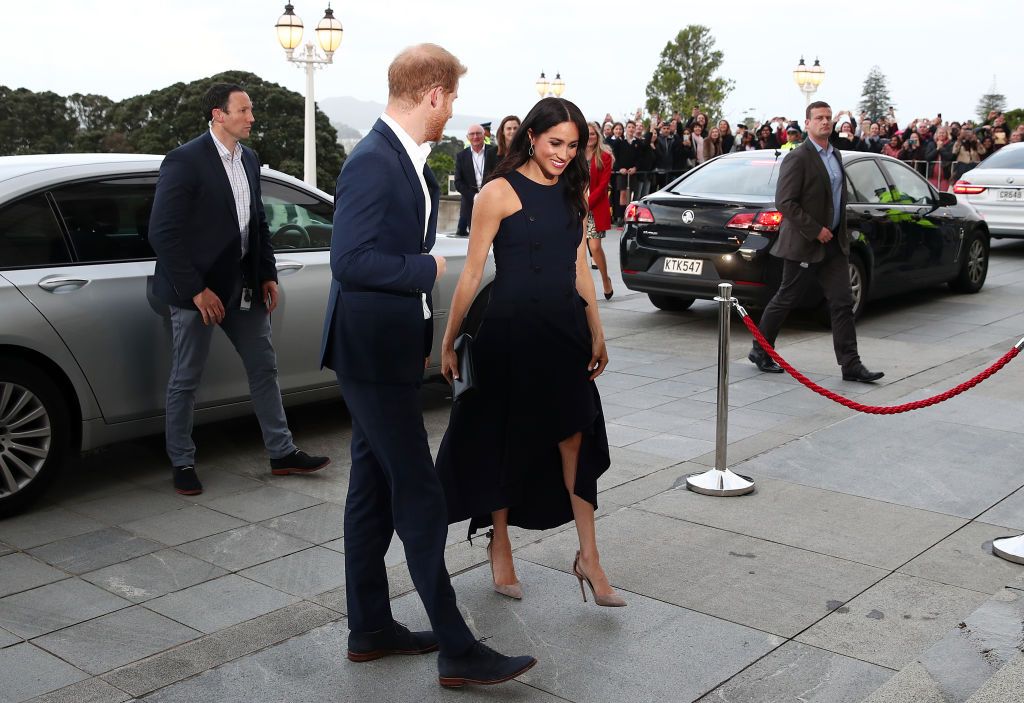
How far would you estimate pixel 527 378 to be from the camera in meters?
4.02

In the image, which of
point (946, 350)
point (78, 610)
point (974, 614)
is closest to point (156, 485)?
point (78, 610)

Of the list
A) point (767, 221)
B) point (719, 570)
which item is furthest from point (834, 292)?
point (719, 570)

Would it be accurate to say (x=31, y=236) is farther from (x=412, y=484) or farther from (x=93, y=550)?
(x=412, y=484)

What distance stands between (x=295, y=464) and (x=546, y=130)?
259 cm

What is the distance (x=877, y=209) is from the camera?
10.5 meters

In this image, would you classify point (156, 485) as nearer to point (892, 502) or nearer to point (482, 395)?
point (482, 395)

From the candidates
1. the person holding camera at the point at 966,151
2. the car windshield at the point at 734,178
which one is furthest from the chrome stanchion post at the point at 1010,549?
the person holding camera at the point at 966,151

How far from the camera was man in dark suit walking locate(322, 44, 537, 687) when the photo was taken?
3.29m

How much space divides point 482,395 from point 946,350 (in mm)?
6527

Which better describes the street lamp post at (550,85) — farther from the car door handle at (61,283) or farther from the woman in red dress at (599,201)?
the car door handle at (61,283)

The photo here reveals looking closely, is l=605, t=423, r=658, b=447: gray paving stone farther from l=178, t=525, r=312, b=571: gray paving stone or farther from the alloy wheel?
the alloy wheel

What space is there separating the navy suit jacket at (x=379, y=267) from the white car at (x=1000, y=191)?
14.2 meters

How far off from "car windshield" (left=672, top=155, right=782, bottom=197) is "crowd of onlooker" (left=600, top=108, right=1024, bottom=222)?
1091 cm

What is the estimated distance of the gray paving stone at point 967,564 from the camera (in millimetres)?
4428
